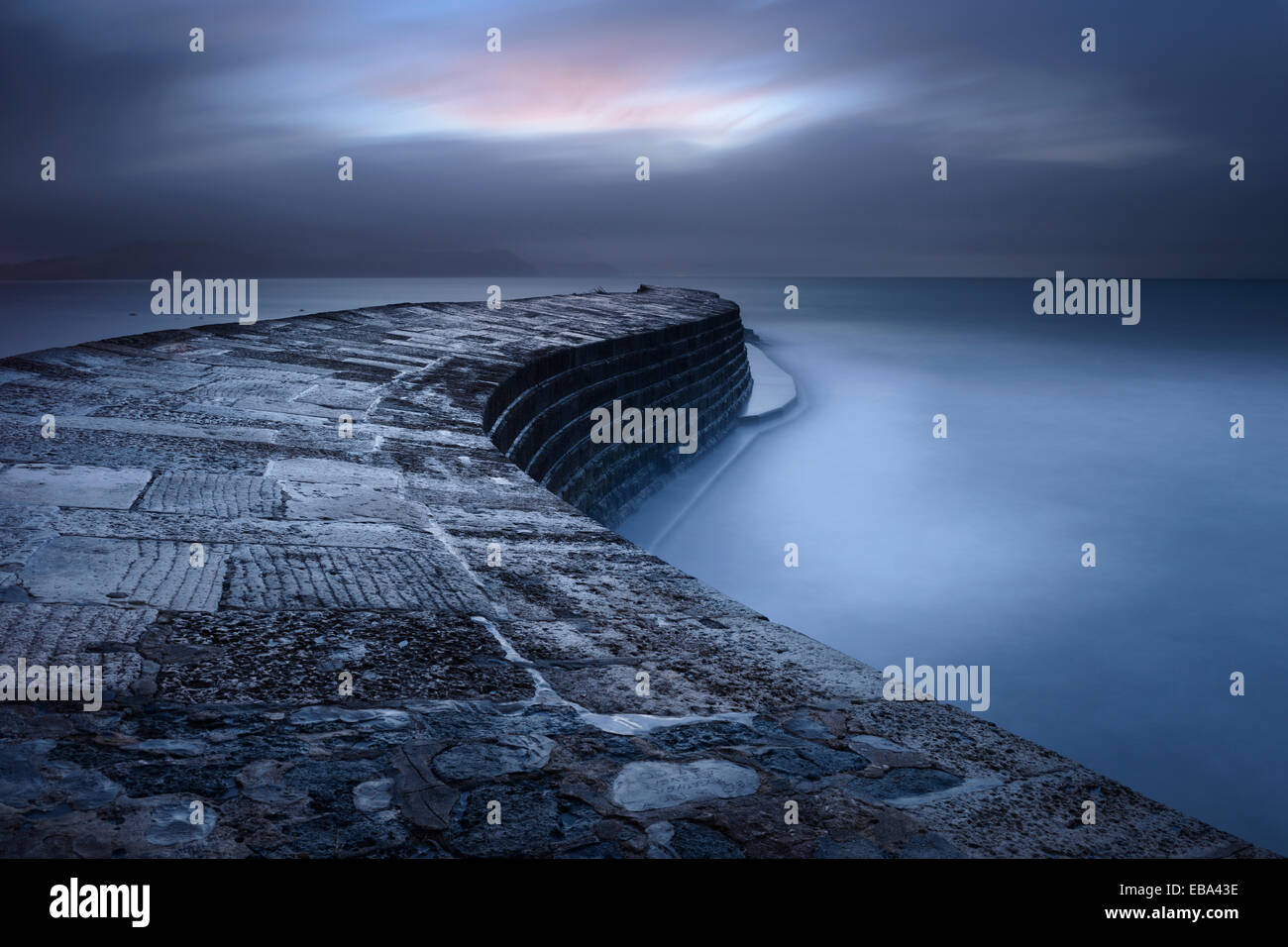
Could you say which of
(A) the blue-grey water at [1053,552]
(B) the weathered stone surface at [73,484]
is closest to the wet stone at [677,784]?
(A) the blue-grey water at [1053,552]

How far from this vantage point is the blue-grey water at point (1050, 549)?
5863 mm

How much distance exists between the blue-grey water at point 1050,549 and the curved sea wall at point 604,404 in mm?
448

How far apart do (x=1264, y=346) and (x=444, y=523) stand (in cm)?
3508

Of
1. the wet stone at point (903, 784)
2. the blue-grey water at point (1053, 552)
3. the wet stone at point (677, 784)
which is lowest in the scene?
the blue-grey water at point (1053, 552)

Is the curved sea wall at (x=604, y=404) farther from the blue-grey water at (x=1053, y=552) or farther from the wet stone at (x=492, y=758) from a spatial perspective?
the wet stone at (x=492, y=758)

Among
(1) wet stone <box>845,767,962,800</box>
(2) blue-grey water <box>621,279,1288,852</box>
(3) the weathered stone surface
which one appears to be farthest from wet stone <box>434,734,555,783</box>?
(3) the weathered stone surface

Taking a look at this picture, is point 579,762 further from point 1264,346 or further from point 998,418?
point 1264,346

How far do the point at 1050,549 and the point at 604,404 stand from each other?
16.7 ft

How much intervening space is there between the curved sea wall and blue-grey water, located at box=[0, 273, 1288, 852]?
0.45 metres

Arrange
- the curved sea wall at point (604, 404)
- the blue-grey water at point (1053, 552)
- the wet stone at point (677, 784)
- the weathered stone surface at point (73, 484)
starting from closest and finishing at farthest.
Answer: the wet stone at point (677, 784) < the weathered stone surface at point (73, 484) < the blue-grey water at point (1053, 552) < the curved sea wall at point (604, 404)

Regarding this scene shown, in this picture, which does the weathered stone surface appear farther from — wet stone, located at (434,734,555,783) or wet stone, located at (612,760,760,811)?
wet stone, located at (612,760,760,811)

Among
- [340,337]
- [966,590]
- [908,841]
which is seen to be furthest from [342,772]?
[966,590]

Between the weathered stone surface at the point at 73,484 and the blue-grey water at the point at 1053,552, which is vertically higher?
the weathered stone surface at the point at 73,484

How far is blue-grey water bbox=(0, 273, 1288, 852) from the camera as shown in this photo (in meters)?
5.86
